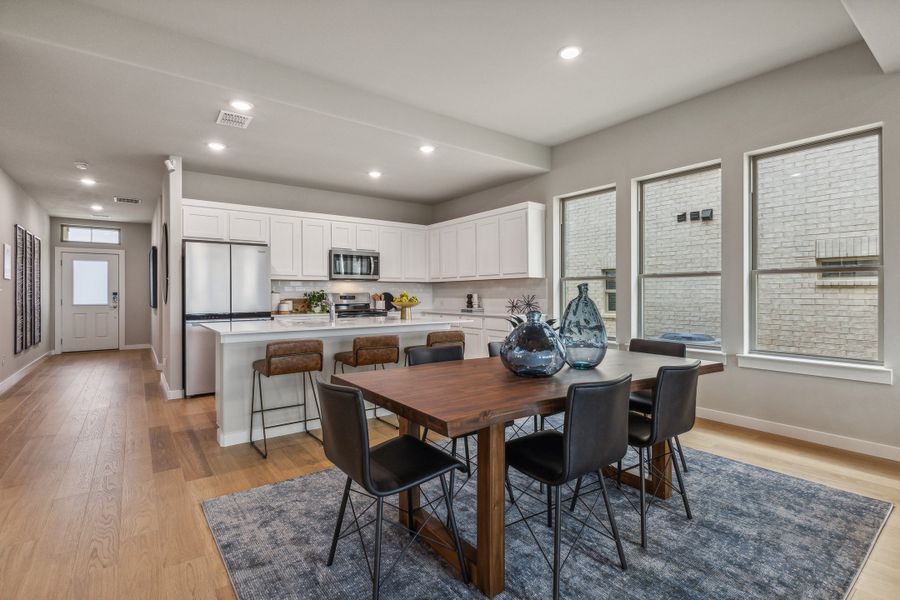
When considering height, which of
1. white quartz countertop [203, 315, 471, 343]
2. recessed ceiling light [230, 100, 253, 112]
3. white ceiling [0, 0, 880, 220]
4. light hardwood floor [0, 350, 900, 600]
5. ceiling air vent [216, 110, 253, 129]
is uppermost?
white ceiling [0, 0, 880, 220]

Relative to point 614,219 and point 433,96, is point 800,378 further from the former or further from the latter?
point 433,96

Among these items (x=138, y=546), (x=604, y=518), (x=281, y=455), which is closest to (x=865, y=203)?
(x=604, y=518)

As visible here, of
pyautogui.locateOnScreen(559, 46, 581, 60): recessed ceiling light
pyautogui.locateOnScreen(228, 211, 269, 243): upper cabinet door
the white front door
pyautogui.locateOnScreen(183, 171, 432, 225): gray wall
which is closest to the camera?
pyautogui.locateOnScreen(559, 46, 581, 60): recessed ceiling light

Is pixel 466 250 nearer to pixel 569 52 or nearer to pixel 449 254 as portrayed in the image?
pixel 449 254

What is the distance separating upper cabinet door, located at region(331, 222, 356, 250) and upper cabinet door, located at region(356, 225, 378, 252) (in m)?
0.08

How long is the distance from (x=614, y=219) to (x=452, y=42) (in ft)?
8.69

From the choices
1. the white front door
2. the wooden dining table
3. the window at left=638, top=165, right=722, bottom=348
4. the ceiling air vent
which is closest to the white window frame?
the window at left=638, top=165, right=722, bottom=348

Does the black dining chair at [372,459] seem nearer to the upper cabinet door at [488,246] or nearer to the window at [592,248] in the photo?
the window at [592,248]

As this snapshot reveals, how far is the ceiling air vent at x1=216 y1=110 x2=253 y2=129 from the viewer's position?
12.1 ft

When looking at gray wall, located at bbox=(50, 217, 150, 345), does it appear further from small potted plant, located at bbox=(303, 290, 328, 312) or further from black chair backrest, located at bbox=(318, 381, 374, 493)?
black chair backrest, located at bbox=(318, 381, 374, 493)

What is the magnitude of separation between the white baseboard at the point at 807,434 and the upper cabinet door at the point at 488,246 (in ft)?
9.49

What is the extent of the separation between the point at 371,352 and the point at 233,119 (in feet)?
7.36

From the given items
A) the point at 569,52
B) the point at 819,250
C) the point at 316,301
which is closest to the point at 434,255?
the point at 316,301

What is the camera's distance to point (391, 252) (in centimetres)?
691
